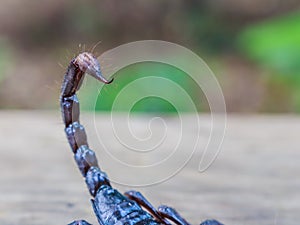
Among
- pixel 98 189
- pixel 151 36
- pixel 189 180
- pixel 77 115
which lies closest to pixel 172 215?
pixel 98 189

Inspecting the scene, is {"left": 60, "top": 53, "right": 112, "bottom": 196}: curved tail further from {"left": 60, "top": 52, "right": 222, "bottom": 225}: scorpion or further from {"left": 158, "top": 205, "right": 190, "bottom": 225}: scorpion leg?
{"left": 158, "top": 205, "right": 190, "bottom": 225}: scorpion leg

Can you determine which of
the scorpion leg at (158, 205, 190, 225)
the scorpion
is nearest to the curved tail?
the scorpion

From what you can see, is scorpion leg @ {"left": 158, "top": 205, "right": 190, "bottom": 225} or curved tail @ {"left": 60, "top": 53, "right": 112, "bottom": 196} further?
scorpion leg @ {"left": 158, "top": 205, "right": 190, "bottom": 225}

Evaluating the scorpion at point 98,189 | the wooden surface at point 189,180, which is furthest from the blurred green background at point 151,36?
the scorpion at point 98,189

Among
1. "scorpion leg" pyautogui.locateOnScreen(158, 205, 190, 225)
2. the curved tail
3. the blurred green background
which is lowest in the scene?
"scorpion leg" pyautogui.locateOnScreen(158, 205, 190, 225)

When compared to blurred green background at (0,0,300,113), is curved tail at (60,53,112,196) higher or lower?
lower

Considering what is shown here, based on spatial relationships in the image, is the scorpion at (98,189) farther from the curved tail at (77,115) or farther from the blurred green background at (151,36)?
the blurred green background at (151,36)

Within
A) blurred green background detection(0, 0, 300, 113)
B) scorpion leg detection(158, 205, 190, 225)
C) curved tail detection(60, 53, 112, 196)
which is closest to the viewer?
curved tail detection(60, 53, 112, 196)

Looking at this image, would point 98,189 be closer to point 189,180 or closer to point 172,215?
point 172,215
